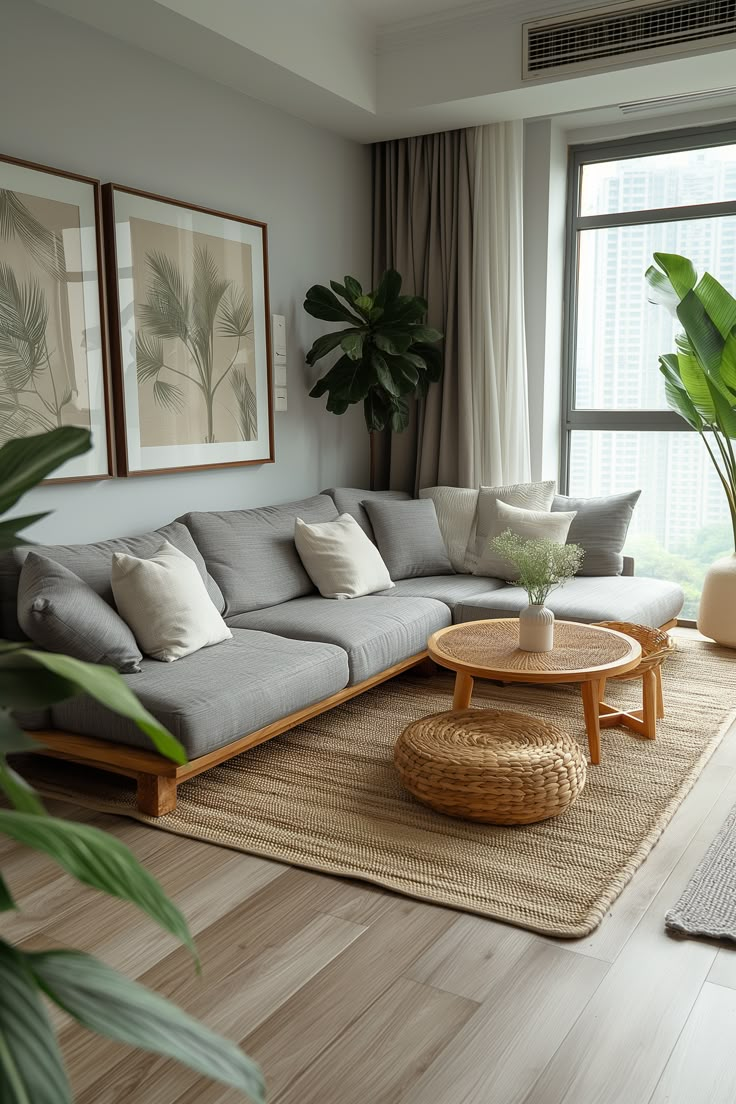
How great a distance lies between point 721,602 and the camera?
15.3 ft

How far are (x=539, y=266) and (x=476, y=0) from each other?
142 centimetres

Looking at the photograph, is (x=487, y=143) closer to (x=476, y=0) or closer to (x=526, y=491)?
(x=476, y=0)

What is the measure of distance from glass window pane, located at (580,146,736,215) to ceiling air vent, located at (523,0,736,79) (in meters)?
1.21

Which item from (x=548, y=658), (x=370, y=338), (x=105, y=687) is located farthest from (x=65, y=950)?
(x=370, y=338)

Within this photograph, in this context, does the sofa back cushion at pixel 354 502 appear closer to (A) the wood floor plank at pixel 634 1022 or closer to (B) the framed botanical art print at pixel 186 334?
(B) the framed botanical art print at pixel 186 334

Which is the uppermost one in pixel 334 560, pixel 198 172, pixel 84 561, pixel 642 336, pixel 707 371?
pixel 198 172

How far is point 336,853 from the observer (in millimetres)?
2596

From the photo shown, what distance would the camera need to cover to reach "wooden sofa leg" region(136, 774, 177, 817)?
9.21 ft

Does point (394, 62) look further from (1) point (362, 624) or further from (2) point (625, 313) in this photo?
(1) point (362, 624)

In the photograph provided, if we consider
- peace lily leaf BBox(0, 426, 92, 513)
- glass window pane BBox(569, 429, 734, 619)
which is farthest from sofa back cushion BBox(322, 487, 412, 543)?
peace lily leaf BBox(0, 426, 92, 513)

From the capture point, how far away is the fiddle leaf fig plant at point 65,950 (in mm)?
654

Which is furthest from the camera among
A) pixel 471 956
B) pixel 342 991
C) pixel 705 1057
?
pixel 471 956

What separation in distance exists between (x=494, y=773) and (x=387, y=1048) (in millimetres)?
978

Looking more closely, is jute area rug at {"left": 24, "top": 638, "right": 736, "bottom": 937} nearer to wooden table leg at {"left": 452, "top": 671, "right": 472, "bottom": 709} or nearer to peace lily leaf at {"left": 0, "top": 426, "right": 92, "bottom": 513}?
wooden table leg at {"left": 452, "top": 671, "right": 472, "bottom": 709}
